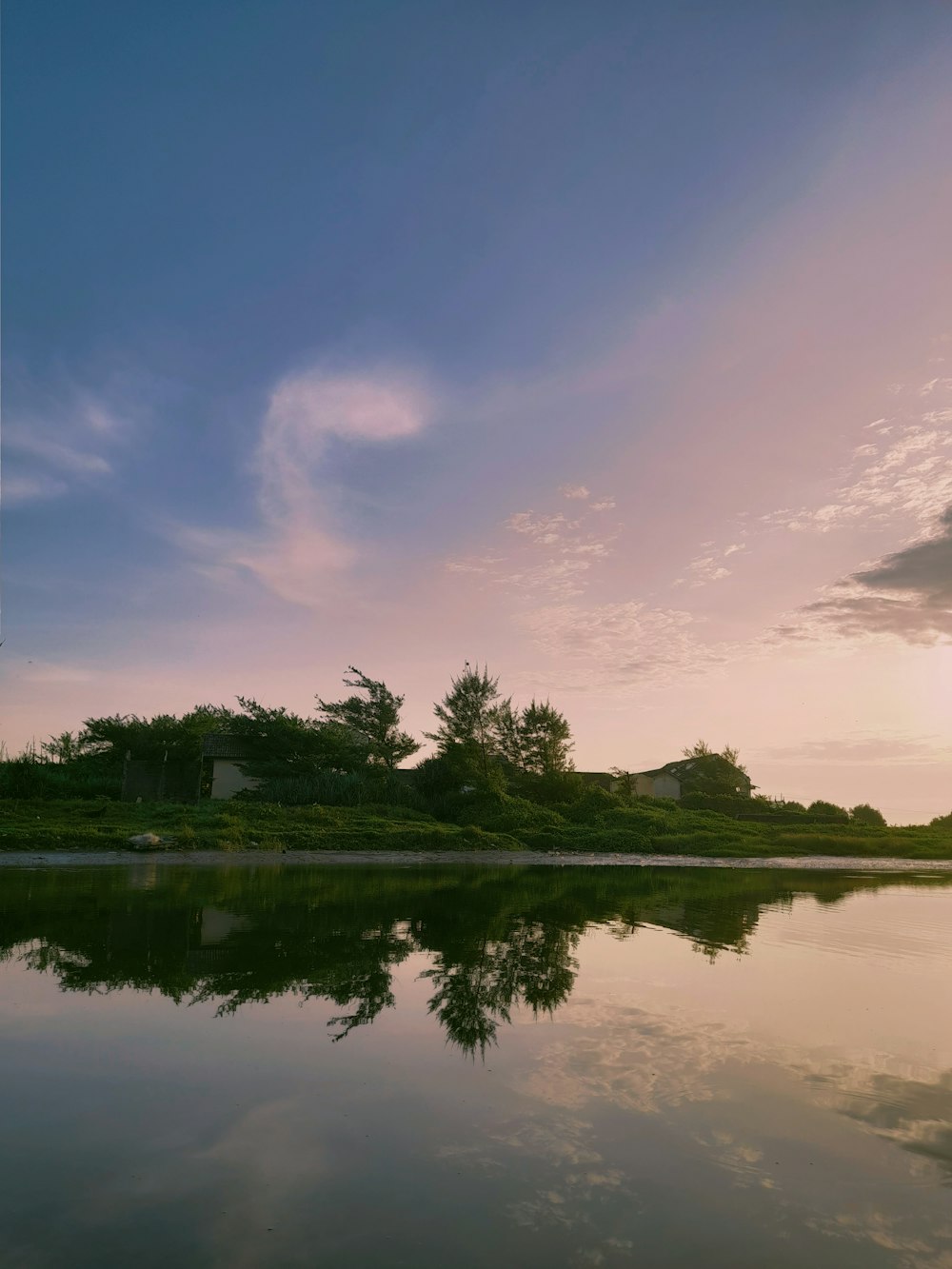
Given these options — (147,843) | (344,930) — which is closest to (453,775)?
(147,843)

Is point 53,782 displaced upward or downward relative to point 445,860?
upward

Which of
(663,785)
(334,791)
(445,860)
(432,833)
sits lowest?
(445,860)

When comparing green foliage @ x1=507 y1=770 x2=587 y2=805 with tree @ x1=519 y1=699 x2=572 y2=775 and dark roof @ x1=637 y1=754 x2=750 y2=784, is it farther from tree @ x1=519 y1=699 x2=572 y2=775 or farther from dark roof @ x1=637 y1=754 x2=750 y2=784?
dark roof @ x1=637 y1=754 x2=750 y2=784

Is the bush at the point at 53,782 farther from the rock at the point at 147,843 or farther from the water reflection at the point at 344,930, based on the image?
the water reflection at the point at 344,930

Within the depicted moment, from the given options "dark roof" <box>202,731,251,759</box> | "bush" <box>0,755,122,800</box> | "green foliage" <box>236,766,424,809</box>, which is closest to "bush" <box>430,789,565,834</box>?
"green foliage" <box>236,766,424,809</box>

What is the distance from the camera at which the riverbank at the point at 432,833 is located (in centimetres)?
2791

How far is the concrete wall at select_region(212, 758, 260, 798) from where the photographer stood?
46.2m

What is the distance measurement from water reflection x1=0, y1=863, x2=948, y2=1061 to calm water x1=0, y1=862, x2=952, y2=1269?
0.08 meters

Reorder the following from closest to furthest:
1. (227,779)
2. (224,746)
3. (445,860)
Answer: (445,860), (227,779), (224,746)

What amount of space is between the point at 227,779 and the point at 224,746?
2074mm

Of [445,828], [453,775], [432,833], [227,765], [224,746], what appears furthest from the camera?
[453,775]

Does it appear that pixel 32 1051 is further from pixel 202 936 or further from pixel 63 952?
pixel 202 936

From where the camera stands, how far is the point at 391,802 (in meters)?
43.8

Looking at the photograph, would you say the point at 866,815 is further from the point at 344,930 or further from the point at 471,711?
the point at 344,930
